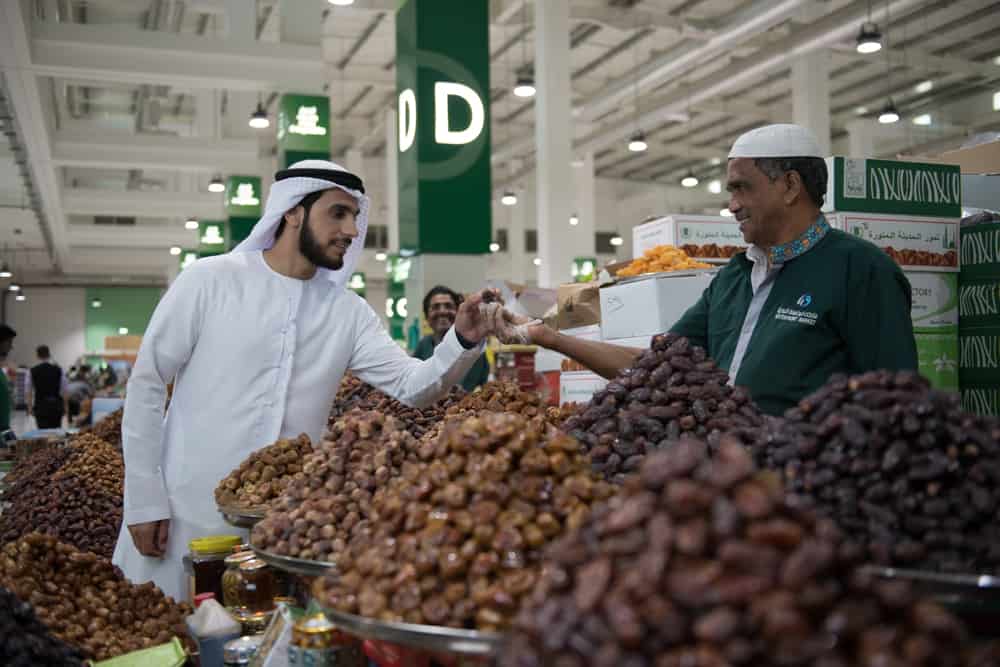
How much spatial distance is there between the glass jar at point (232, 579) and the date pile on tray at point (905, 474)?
1.28m

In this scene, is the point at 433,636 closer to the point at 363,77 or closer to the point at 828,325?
the point at 828,325

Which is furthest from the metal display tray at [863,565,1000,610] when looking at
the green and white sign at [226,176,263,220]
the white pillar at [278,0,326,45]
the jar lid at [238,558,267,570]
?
the green and white sign at [226,176,263,220]

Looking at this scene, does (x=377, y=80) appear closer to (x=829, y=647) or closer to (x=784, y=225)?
(x=784, y=225)

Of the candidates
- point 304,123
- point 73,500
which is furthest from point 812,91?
point 73,500

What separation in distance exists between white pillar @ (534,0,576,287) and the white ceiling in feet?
2.62

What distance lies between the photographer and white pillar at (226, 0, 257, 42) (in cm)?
1070

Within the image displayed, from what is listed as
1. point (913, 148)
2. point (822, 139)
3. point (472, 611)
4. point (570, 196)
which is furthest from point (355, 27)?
point (472, 611)

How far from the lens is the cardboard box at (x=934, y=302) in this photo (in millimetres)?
4152

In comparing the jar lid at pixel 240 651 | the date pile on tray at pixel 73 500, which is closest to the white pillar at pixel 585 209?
the date pile on tray at pixel 73 500

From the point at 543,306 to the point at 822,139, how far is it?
30.6ft

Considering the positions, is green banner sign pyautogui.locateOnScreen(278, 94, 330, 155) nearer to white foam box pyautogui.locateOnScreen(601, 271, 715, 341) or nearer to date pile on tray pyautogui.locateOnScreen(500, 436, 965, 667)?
white foam box pyautogui.locateOnScreen(601, 271, 715, 341)

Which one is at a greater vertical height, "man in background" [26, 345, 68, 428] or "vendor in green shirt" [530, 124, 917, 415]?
"vendor in green shirt" [530, 124, 917, 415]

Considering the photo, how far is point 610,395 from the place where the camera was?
1.94 meters

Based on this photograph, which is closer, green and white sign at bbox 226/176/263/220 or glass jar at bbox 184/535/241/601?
glass jar at bbox 184/535/241/601
